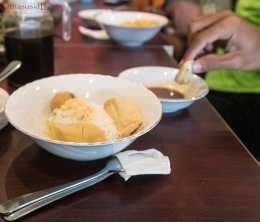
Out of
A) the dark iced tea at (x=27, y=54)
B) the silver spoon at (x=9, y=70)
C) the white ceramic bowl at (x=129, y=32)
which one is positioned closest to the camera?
the silver spoon at (x=9, y=70)

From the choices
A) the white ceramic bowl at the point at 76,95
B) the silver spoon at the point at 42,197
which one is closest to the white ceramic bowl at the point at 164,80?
the white ceramic bowl at the point at 76,95

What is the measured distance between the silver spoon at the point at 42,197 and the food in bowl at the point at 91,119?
5 centimetres

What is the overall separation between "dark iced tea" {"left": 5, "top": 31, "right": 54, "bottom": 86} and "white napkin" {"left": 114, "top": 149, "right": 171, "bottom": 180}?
389 mm

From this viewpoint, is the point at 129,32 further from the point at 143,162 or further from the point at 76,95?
the point at 143,162

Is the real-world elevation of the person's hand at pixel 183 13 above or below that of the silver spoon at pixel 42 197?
below

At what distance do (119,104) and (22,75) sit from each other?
1.05ft

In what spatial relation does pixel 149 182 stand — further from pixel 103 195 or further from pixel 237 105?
pixel 237 105

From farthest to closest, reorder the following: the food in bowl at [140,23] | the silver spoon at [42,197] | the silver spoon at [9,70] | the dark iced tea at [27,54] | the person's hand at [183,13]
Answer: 1. the person's hand at [183,13]
2. the food in bowl at [140,23]
3. the dark iced tea at [27,54]
4. the silver spoon at [9,70]
5. the silver spoon at [42,197]

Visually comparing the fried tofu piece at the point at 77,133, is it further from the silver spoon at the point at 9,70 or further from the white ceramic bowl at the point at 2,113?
the silver spoon at the point at 9,70

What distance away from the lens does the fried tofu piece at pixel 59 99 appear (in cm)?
62

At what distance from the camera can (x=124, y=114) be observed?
0.58 m

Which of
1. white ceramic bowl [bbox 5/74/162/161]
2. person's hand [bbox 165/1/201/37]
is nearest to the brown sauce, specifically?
white ceramic bowl [bbox 5/74/162/161]

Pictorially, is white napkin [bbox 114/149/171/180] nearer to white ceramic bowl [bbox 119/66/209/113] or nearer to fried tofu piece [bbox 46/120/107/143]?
fried tofu piece [bbox 46/120/107/143]

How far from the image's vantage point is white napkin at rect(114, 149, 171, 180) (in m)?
0.50
